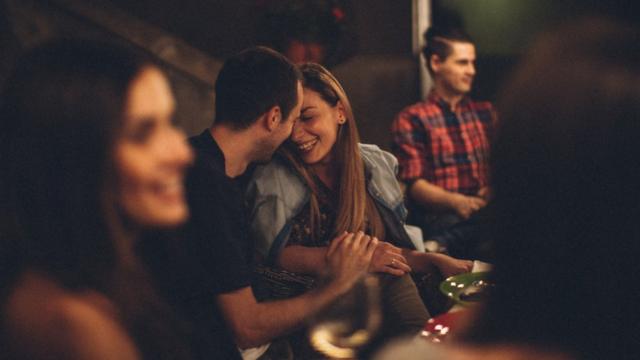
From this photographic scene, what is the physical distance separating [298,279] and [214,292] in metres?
0.45

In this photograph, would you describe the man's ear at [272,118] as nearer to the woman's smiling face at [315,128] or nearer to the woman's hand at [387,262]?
the woman's smiling face at [315,128]

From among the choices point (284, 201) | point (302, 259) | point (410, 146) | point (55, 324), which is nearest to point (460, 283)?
point (302, 259)

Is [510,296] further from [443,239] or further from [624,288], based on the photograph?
[443,239]

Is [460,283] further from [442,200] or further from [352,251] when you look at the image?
[442,200]

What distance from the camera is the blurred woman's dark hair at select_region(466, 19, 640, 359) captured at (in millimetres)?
590

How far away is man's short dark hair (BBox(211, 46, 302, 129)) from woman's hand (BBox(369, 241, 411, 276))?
1.76 feet

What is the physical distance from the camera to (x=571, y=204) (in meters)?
0.60

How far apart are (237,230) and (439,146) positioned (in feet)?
7.45

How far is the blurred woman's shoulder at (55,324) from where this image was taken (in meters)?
0.86

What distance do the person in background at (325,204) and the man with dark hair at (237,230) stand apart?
0.11 meters

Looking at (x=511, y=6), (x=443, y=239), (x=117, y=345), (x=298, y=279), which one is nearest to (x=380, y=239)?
(x=298, y=279)

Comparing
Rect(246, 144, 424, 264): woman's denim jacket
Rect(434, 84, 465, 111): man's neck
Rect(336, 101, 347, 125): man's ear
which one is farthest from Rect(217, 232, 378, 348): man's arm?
Rect(434, 84, 465, 111): man's neck

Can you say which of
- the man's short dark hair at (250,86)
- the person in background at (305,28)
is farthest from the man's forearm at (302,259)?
the person in background at (305,28)

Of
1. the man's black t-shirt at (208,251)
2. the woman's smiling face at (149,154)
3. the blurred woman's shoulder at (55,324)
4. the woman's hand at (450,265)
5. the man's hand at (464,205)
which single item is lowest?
the man's hand at (464,205)
